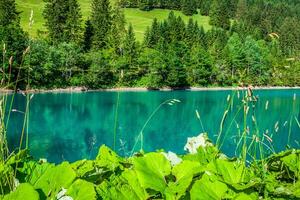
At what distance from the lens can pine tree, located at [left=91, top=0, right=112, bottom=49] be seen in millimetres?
99938

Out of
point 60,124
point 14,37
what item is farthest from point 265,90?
point 60,124

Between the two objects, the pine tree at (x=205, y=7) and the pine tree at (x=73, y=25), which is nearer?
the pine tree at (x=73, y=25)

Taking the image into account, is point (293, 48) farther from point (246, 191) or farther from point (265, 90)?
point (246, 191)

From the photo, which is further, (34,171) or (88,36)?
(88,36)

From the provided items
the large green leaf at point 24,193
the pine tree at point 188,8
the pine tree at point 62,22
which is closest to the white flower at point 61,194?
the large green leaf at point 24,193

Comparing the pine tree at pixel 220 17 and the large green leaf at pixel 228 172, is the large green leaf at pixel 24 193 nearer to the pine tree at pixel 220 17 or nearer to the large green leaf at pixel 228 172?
the large green leaf at pixel 228 172

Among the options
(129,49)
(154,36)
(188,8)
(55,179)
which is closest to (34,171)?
(55,179)

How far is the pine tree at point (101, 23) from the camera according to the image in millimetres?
99938

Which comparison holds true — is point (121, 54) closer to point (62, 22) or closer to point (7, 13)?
point (62, 22)

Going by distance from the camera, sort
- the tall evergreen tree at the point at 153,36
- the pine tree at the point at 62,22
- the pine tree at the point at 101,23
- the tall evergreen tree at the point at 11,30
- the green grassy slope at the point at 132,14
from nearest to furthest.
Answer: the tall evergreen tree at the point at 11,30, the pine tree at the point at 62,22, the pine tree at the point at 101,23, the tall evergreen tree at the point at 153,36, the green grassy slope at the point at 132,14

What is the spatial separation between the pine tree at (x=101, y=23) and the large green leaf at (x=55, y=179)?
98.2 metres

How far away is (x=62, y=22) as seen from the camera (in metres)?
97.6

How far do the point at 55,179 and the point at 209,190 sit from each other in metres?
0.57

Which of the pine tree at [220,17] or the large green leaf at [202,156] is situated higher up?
the large green leaf at [202,156]
